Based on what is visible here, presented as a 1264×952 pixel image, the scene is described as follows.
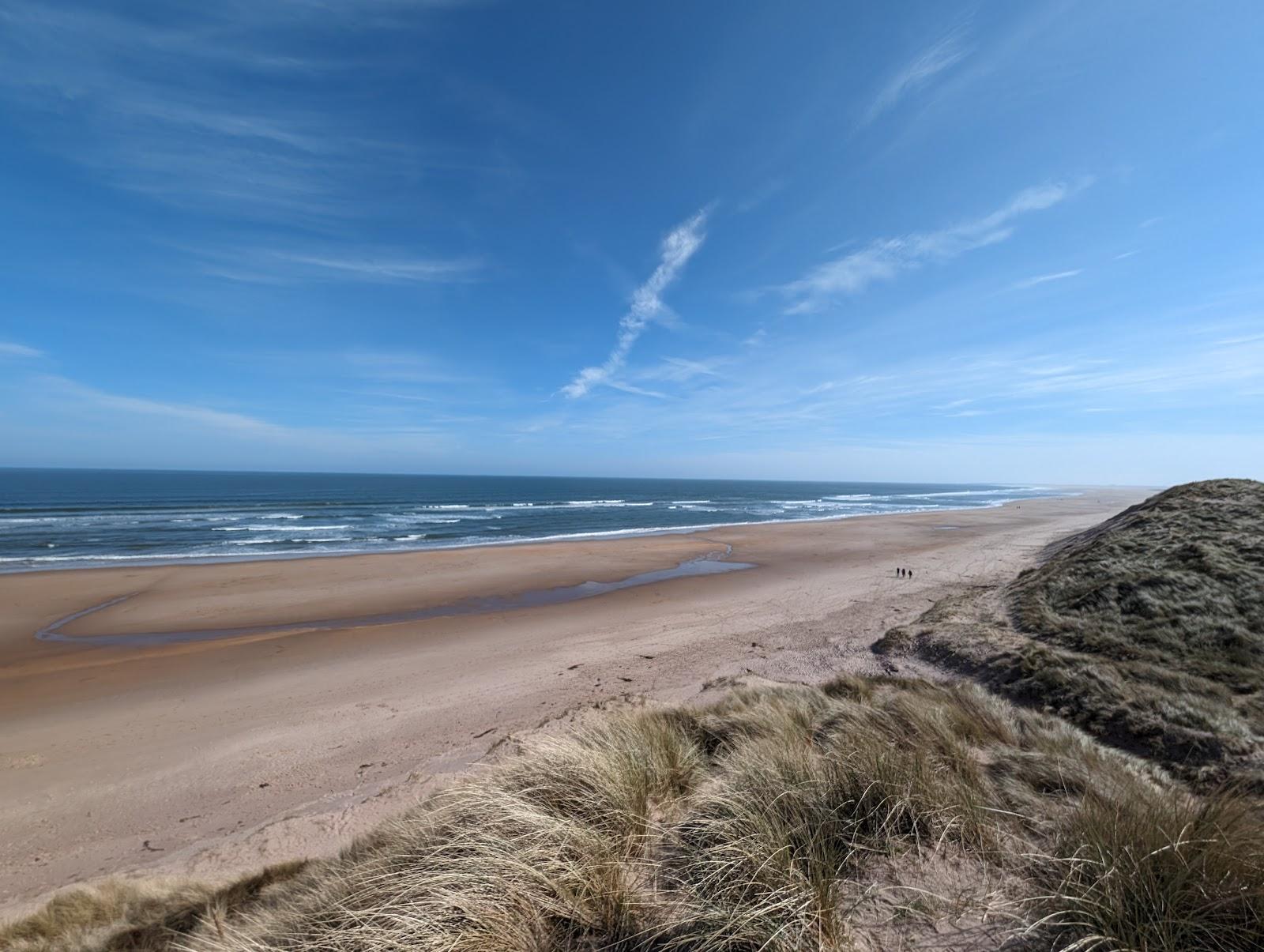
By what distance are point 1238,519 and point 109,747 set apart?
82.2 ft

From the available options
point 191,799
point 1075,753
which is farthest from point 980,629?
point 191,799

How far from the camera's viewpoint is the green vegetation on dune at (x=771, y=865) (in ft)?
8.48

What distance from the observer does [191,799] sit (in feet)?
21.2

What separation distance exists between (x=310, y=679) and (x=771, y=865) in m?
10.8

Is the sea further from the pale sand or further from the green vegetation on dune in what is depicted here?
the green vegetation on dune

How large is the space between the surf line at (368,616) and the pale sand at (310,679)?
0.45 m

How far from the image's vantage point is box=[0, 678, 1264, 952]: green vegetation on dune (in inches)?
102

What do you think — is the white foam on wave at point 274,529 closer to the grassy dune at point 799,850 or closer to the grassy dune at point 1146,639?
the grassy dune at point 799,850

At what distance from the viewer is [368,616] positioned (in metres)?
15.6

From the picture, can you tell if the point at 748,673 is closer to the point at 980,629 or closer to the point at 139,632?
the point at 980,629

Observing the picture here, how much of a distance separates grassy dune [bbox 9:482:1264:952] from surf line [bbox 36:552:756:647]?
10.9m

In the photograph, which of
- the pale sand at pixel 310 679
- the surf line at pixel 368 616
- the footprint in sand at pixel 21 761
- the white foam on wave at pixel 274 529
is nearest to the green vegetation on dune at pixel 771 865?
the pale sand at pixel 310 679

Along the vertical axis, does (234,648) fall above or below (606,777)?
below

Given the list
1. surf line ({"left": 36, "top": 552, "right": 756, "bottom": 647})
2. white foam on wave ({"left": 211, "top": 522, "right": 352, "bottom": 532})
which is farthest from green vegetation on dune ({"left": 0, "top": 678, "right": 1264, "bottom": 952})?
white foam on wave ({"left": 211, "top": 522, "right": 352, "bottom": 532})
